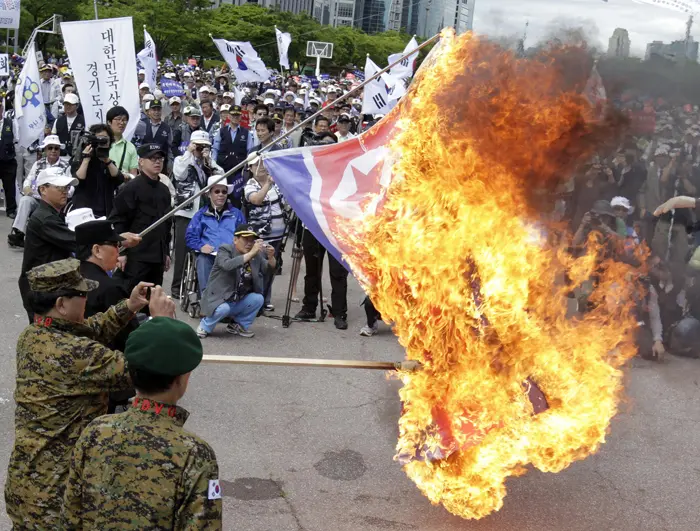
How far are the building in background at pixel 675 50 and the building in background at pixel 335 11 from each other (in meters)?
146

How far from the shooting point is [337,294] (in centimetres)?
988

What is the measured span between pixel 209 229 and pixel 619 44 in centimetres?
509

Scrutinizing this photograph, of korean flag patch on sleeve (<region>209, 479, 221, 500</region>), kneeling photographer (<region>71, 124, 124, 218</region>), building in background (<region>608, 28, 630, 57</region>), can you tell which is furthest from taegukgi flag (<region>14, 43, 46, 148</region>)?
korean flag patch on sleeve (<region>209, 479, 221, 500</region>)

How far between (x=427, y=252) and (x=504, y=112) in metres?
1.00

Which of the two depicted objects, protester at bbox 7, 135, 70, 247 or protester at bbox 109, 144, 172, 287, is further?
→ protester at bbox 7, 135, 70, 247

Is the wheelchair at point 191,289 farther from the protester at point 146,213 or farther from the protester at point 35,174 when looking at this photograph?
the protester at point 35,174

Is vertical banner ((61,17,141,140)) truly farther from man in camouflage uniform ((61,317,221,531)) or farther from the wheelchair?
man in camouflage uniform ((61,317,221,531))

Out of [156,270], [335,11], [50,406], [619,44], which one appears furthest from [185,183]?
[335,11]

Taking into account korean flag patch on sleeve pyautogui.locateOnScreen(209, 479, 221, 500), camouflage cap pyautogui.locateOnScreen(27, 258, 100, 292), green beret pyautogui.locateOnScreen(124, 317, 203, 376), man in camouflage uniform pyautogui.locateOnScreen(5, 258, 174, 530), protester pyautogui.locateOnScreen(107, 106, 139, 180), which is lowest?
protester pyautogui.locateOnScreen(107, 106, 139, 180)

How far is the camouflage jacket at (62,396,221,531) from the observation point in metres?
2.67

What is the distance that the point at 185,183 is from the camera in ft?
34.8

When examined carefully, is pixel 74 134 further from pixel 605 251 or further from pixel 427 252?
pixel 427 252

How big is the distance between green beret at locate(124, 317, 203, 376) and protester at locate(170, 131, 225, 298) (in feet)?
25.4

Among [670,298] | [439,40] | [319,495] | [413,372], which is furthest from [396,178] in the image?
[670,298]
